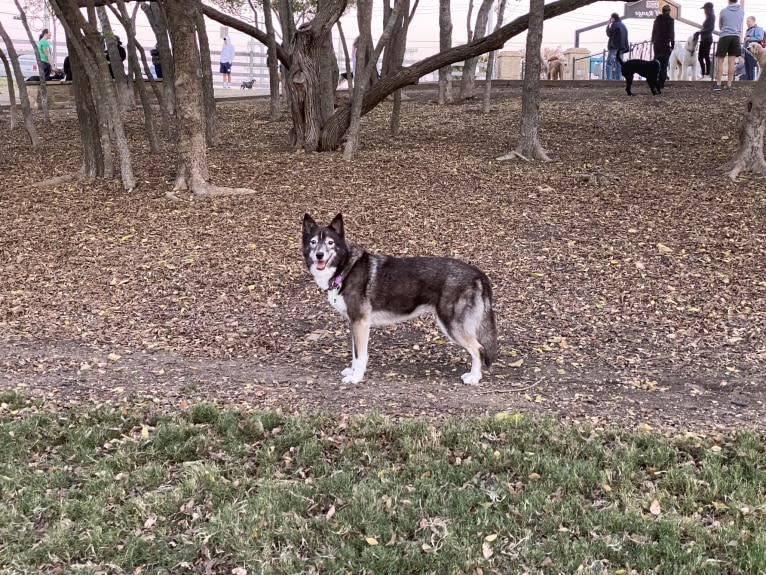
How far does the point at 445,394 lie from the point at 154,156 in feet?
29.0

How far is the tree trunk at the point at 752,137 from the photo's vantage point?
32.6 ft

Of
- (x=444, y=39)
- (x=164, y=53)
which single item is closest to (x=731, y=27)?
(x=444, y=39)

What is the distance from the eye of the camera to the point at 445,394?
16.9 ft

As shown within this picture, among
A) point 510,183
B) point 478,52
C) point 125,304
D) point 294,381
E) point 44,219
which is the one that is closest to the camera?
point 294,381

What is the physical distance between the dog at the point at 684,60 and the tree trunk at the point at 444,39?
32.4 feet

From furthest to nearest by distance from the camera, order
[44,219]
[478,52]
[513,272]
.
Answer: [478,52], [44,219], [513,272]

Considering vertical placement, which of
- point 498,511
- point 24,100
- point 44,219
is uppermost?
point 24,100

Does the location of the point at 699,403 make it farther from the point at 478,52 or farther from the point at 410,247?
the point at 478,52

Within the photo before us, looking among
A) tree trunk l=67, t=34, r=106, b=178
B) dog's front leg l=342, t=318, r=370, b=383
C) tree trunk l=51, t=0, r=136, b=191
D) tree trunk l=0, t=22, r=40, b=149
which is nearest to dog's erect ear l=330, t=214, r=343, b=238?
dog's front leg l=342, t=318, r=370, b=383

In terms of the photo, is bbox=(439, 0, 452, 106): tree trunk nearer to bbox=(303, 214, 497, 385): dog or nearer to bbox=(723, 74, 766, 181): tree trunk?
bbox=(723, 74, 766, 181): tree trunk

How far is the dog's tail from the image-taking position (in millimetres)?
5168

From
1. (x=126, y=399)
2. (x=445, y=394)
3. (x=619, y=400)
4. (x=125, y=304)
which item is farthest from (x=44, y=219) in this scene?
(x=619, y=400)

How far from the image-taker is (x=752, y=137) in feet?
33.1

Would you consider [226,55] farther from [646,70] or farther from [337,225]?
[337,225]
